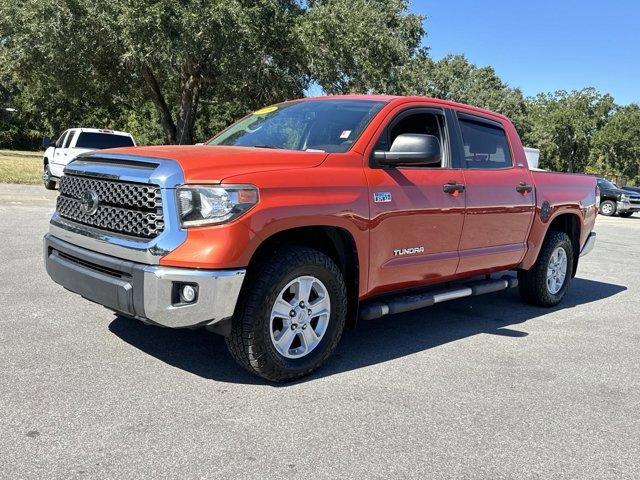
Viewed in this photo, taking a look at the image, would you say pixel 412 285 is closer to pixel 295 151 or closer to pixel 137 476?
pixel 295 151

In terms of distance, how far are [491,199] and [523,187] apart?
2.17 feet

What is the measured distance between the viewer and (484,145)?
5766 mm

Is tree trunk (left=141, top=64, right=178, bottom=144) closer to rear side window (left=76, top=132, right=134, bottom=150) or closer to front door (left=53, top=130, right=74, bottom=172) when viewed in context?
front door (left=53, top=130, right=74, bottom=172)

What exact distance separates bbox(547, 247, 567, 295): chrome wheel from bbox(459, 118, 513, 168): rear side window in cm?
133

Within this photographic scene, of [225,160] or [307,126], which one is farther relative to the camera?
[307,126]

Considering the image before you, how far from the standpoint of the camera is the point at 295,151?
14.1ft

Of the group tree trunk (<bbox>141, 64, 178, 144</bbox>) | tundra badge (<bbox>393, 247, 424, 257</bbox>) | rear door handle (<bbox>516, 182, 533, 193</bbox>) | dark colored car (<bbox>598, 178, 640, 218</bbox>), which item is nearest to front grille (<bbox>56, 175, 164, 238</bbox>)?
tundra badge (<bbox>393, 247, 424, 257</bbox>)

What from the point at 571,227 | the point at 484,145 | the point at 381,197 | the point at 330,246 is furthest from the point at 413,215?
the point at 571,227

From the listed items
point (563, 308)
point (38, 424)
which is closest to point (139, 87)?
point (563, 308)

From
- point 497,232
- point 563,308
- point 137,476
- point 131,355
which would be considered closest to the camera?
point 137,476

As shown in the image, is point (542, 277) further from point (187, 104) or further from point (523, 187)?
point (187, 104)

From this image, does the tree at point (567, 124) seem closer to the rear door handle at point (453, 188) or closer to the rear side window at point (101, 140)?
the rear side window at point (101, 140)

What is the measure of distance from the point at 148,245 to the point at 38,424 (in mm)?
1116

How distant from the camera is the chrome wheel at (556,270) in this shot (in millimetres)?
6652
